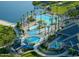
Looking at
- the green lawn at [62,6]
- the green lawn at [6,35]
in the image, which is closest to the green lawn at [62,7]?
the green lawn at [62,6]

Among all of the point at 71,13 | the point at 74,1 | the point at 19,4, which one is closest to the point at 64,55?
the point at 71,13

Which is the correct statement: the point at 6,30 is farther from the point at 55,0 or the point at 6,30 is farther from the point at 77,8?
the point at 77,8

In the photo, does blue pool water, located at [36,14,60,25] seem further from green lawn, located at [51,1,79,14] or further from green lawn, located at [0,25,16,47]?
green lawn, located at [0,25,16,47]

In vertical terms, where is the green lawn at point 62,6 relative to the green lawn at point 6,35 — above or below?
above

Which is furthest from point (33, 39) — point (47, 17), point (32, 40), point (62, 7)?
point (62, 7)

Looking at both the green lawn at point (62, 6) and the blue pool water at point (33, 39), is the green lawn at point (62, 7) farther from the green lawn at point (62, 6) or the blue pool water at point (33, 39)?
the blue pool water at point (33, 39)
